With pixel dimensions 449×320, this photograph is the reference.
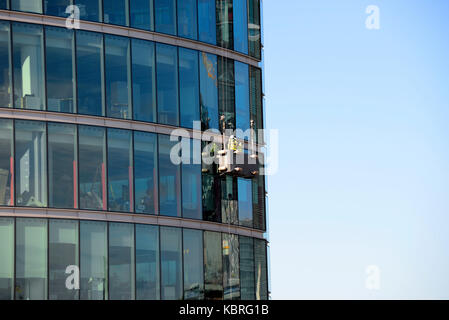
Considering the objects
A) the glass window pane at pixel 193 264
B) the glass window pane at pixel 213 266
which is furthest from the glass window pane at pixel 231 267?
the glass window pane at pixel 193 264

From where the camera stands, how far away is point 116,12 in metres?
50.1

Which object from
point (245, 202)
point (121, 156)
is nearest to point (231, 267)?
point (245, 202)

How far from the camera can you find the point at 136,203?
49312 millimetres

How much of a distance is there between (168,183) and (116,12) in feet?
26.1

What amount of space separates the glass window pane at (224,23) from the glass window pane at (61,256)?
12258mm

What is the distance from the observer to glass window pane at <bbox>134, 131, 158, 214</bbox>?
49.4 metres

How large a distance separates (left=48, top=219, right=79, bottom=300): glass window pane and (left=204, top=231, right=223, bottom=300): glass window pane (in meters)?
6.63

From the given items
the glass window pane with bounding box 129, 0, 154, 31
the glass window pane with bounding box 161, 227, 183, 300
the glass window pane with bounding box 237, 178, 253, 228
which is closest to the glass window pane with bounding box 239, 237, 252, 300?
the glass window pane with bounding box 237, 178, 253, 228

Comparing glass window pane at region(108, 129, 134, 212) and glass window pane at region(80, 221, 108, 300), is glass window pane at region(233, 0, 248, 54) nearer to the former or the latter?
glass window pane at region(108, 129, 134, 212)

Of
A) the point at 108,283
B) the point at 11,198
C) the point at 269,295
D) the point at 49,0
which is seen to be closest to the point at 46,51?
the point at 49,0

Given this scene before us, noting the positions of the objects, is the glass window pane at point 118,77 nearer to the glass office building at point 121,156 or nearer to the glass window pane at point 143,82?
the glass office building at point 121,156

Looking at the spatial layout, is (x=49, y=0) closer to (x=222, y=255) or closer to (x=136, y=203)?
(x=136, y=203)

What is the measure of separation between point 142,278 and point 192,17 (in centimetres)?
1249

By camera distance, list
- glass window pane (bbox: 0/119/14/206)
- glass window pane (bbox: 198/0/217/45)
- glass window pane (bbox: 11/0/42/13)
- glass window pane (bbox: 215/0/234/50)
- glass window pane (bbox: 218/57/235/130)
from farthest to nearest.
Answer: glass window pane (bbox: 215/0/234/50), glass window pane (bbox: 218/57/235/130), glass window pane (bbox: 198/0/217/45), glass window pane (bbox: 11/0/42/13), glass window pane (bbox: 0/119/14/206)
